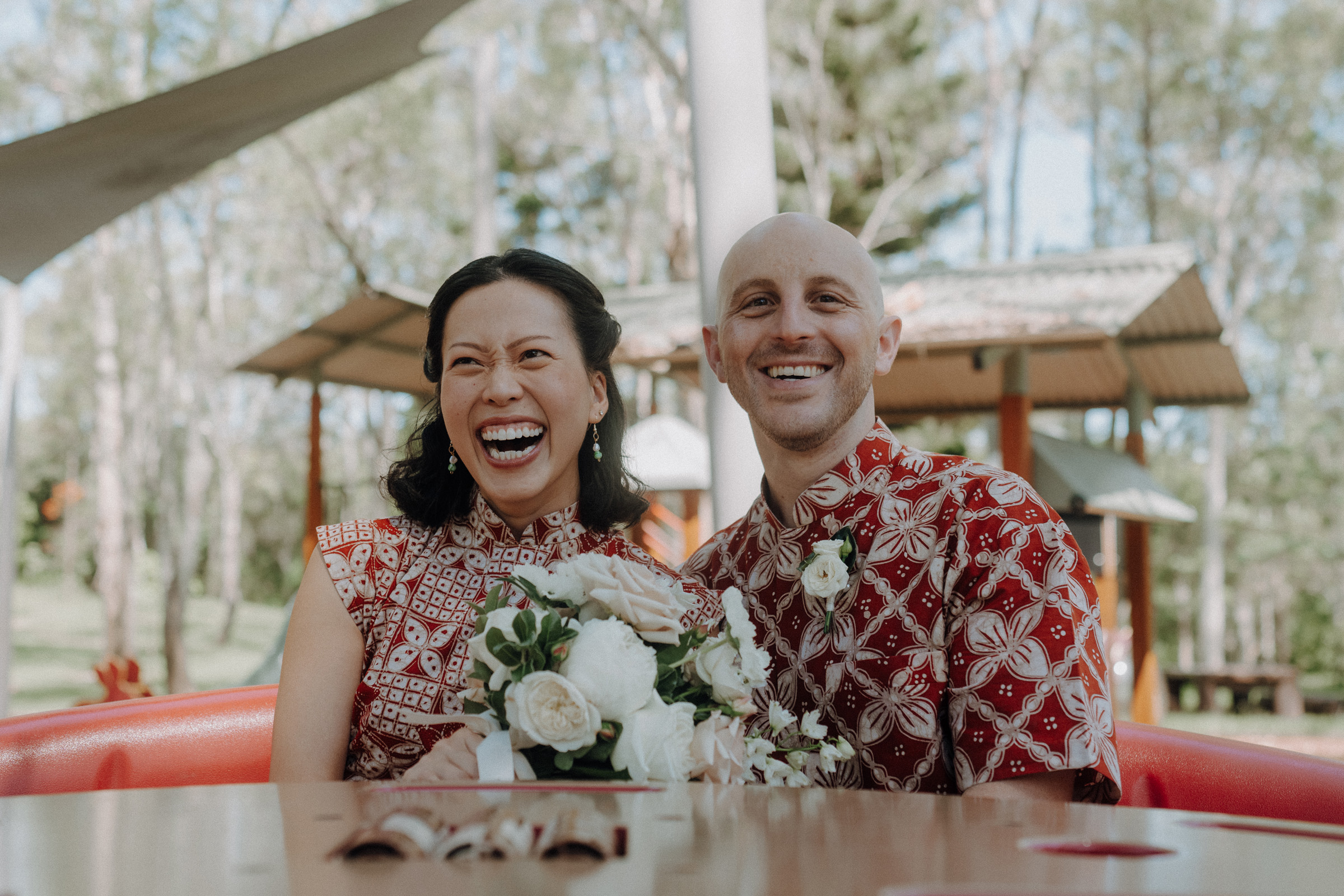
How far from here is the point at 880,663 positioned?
2.26m

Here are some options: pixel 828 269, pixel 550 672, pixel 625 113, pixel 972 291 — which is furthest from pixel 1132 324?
pixel 625 113

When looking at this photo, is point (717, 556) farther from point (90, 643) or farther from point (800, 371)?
point (90, 643)

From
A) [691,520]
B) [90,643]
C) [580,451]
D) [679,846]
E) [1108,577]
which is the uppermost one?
[580,451]

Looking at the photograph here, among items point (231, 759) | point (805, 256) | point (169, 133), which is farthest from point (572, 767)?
point (169, 133)

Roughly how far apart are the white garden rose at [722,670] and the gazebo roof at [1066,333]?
18.5 feet

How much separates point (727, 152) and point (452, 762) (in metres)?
2.68

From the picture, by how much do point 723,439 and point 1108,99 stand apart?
24306 millimetres

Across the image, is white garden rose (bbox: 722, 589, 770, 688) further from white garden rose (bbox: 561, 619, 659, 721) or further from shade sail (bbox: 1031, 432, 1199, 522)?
shade sail (bbox: 1031, 432, 1199, 522)

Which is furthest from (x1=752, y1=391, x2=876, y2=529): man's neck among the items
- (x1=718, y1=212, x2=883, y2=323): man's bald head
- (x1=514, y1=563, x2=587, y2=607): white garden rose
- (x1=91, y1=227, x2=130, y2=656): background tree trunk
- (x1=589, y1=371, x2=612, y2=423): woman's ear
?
(x1=91, y1=227, x2=130, y2=656): background tree trunk

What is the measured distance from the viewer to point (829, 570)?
2256 mm

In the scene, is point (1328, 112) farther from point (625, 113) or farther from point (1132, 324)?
point (1132, 324)

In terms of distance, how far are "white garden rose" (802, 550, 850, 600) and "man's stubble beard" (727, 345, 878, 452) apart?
0.26m

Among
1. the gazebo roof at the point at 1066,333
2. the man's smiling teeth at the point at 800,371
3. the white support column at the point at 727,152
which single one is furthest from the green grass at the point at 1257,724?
the man's smiling teeth at the point at 800,371

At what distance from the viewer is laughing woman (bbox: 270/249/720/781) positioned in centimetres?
229
